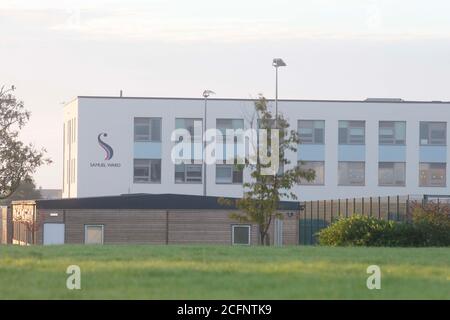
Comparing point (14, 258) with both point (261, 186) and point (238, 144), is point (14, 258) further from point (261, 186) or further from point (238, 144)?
Answer: point (238, 144)

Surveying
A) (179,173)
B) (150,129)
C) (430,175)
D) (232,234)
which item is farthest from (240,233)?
(430,175)

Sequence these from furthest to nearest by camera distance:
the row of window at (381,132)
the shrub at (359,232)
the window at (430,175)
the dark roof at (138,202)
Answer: the window at (430,175)
the row of window at (381,132)
the dark roof at (138,202)
the shrub at (359,232)

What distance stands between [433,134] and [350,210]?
93.2 feet

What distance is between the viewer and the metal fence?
68375 mm

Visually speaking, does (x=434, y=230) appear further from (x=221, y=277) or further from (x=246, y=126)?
(x=246, y=126)

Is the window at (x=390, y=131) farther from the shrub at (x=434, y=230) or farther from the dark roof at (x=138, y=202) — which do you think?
the shrub at (x=434, y=230)

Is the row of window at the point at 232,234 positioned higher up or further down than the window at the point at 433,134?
further down

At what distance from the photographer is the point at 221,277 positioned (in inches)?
764

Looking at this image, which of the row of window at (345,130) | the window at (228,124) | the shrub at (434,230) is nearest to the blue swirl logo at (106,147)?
the row of window at (345,130)

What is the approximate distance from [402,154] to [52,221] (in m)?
35.8

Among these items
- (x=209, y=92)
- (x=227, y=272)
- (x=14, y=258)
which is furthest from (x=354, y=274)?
(x=209, y=92)

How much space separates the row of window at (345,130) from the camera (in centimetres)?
10050

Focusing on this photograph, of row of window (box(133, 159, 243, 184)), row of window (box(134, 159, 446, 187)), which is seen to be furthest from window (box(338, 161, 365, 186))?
row of window (box(133, 159, 243, 184))

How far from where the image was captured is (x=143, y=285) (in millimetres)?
18203
